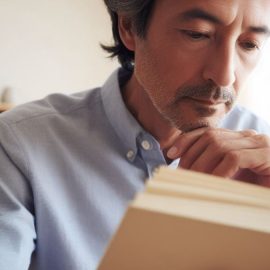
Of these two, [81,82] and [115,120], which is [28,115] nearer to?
[115,120]

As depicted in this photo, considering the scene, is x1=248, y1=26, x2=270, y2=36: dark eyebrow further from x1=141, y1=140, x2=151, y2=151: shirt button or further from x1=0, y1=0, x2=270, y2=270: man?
x1=141, y1=140, x2=151, y2=151: shirt button

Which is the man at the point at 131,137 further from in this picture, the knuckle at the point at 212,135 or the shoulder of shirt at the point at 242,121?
the shoulder of shirt at the point at 242,121

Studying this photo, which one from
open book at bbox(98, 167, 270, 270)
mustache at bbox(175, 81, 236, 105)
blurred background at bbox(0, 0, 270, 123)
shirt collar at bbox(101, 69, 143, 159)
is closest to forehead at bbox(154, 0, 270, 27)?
mustache at bbox(175, 81, 236, 105)

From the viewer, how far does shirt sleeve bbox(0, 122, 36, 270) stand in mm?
584

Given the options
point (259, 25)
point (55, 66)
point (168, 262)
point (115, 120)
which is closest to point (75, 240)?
point (115, 120)

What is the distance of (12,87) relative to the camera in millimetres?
2164

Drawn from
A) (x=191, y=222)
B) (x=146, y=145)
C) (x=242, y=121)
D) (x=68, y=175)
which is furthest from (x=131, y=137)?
(x=191, y=222)

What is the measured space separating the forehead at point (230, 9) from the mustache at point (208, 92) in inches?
4.5

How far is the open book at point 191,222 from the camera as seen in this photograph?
0.77 ft

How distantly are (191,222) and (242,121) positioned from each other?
2.65 ft

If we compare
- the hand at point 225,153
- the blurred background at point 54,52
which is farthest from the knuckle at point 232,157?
the blurred background at point 54,52

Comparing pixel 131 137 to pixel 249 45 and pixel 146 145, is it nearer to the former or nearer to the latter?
pixel 146 145

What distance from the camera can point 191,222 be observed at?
25 cm

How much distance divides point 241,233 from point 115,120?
1.83ft
